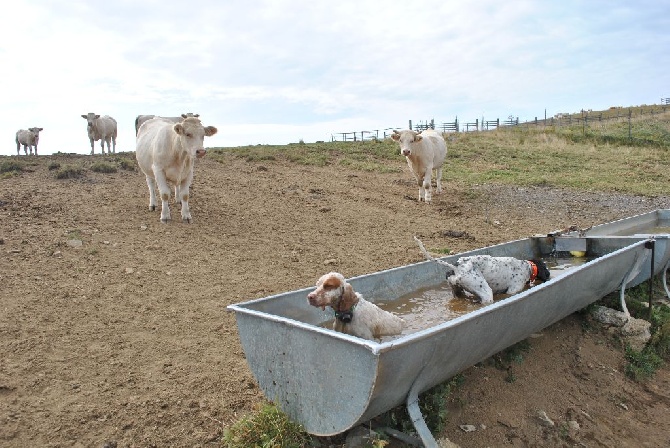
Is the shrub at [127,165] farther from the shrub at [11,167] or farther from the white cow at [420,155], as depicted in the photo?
the white cow at [420,155]

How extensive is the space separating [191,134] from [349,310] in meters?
5.86

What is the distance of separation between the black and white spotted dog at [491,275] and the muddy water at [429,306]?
0.36 ft

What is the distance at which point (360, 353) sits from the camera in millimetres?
2844

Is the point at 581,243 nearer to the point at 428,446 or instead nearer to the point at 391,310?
the point at 391,310

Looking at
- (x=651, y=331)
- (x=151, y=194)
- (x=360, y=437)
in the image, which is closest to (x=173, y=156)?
(x=151, y=194)

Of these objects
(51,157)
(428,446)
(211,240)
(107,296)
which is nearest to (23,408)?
(107,296)

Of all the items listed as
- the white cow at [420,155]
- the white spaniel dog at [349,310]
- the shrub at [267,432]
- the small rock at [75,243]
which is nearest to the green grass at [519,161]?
the white cow at [420,155]

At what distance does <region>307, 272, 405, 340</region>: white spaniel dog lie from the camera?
3699 millimetres

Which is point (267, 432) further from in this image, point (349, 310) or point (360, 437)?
point (349, 310)

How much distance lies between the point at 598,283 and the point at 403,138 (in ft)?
26.3

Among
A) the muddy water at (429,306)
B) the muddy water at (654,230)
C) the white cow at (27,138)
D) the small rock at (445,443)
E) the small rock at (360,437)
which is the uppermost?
the white cow at (27,138)

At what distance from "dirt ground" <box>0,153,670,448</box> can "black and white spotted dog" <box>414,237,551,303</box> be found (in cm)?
61

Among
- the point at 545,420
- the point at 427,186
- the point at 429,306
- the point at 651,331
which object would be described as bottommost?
the point at 545,420

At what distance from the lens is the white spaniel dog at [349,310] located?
370 centimetres
